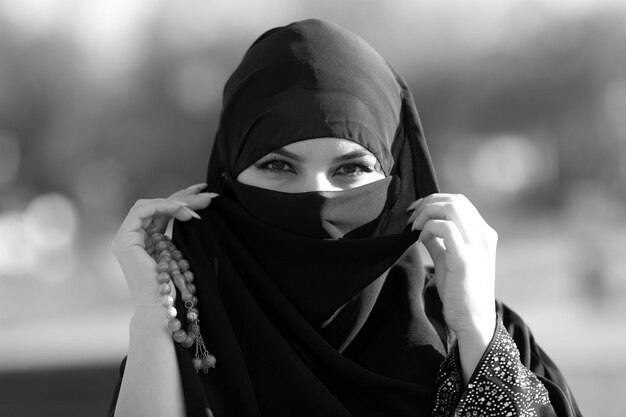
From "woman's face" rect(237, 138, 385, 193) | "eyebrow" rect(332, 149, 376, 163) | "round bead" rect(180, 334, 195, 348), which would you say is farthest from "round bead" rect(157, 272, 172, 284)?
"eyebrow" rect(332, 149, 376, 163)

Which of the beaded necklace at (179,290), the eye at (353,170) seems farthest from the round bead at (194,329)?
the eye at (353,170)

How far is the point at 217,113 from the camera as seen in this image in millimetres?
21750

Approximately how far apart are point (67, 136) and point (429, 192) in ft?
72.3

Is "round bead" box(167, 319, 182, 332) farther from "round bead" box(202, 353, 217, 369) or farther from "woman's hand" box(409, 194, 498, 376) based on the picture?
"woman's hand" box(409, 194, 498, 376)

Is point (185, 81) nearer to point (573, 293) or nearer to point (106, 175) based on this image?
point (106, 175)

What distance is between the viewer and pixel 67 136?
906 inches

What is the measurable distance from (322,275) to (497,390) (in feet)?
1.35

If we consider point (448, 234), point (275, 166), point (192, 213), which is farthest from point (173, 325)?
point (448, 234)

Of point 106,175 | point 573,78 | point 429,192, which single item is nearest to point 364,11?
point 573,78

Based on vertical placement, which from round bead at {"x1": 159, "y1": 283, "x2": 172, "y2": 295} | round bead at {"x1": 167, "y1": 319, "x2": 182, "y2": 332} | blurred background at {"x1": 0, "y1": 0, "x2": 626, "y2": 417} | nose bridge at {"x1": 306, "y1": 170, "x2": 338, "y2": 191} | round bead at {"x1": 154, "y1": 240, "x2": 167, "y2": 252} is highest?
nose bridge at {"x1": 306, "y1": 170, "x2": 338, "y2": 191}

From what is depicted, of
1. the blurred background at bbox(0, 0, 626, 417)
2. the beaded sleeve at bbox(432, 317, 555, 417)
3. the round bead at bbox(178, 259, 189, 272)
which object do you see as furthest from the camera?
the blurred background at bbox(0, 0, 626, 417)

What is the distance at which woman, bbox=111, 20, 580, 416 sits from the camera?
1744 mm

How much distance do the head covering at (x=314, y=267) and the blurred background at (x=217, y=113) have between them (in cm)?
636

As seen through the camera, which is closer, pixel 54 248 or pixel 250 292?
pixel 250 292
